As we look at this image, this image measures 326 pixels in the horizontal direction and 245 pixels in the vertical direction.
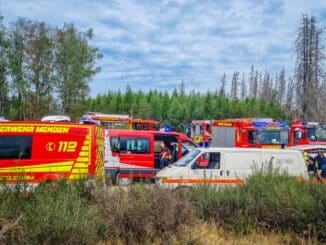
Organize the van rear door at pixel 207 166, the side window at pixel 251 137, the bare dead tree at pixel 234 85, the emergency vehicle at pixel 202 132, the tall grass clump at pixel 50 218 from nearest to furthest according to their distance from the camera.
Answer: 1. the tall grass clump at pixel 50 218
2. the van rear door at pixel 207 166
3. the side window at pixel 251 137
4. the emergency vehicle at pixel 202 132
5. the bare dead tree at pixel 234 85

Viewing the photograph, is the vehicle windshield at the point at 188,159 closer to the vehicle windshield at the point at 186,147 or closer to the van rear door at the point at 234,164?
the van rear door at the point at 234,164

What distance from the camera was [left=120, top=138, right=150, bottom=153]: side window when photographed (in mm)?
18688

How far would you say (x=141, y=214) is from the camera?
271 inches

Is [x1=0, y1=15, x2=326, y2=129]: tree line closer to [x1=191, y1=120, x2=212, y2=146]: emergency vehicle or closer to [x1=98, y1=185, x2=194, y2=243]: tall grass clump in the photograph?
Result: [x1=191, y1=120, x2=212, y2=146]: emergency vehicle

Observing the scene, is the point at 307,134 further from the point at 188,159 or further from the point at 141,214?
the point at 141,214

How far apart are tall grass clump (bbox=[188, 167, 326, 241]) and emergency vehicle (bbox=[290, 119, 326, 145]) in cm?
1800

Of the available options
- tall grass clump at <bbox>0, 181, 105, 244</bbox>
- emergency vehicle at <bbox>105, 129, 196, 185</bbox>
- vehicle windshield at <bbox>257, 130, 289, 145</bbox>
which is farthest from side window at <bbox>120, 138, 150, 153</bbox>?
tall grass clump at <bbox>0, 181, 105, 244</bbox>

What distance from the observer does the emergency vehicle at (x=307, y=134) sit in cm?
2614

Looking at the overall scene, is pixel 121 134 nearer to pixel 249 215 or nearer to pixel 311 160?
pixel 311 160

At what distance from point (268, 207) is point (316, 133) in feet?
65.7

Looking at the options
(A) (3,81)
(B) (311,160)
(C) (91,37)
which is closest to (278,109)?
(C) (91,37)

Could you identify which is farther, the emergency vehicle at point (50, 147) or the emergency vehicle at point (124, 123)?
the emergency vehicle at point (124, 123)

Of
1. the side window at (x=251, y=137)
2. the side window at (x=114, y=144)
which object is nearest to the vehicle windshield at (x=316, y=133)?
the side window at (x=251, y=137)

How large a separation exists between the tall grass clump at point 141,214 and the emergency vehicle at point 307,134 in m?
19.9
